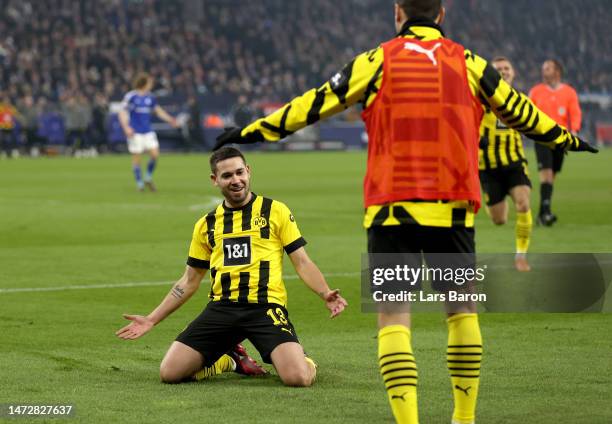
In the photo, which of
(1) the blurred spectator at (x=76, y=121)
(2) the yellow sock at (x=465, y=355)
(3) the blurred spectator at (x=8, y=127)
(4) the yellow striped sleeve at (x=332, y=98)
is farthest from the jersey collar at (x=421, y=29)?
(1) the blurred spectator at (x=76, y=121)

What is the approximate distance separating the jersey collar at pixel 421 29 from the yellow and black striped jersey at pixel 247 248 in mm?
1980

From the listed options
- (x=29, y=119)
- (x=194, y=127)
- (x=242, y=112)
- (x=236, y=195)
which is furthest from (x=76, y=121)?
(x=236, y=195)

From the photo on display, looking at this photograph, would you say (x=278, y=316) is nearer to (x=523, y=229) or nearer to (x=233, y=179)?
(x=233, y=179)

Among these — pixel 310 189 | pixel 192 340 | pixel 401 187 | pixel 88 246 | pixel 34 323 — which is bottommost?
pixel 310 189

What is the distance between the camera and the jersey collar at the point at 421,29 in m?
5.36

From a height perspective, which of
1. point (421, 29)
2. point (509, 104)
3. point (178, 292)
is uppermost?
point (421, 29)

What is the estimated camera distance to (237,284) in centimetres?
717

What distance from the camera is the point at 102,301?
1023 cm

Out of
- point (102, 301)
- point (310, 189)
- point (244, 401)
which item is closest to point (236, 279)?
point (244, 401)

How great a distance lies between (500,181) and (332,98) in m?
7.34

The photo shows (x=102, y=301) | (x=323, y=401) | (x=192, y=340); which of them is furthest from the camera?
(x=102, y=301)

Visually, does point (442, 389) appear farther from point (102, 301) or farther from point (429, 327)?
point (102, 301)

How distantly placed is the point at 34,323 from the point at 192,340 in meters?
2.40

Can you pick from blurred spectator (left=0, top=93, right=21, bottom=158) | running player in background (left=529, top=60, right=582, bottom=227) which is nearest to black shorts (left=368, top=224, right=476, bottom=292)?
running player in background (left=529, top=60, right=582, bottom=227)
